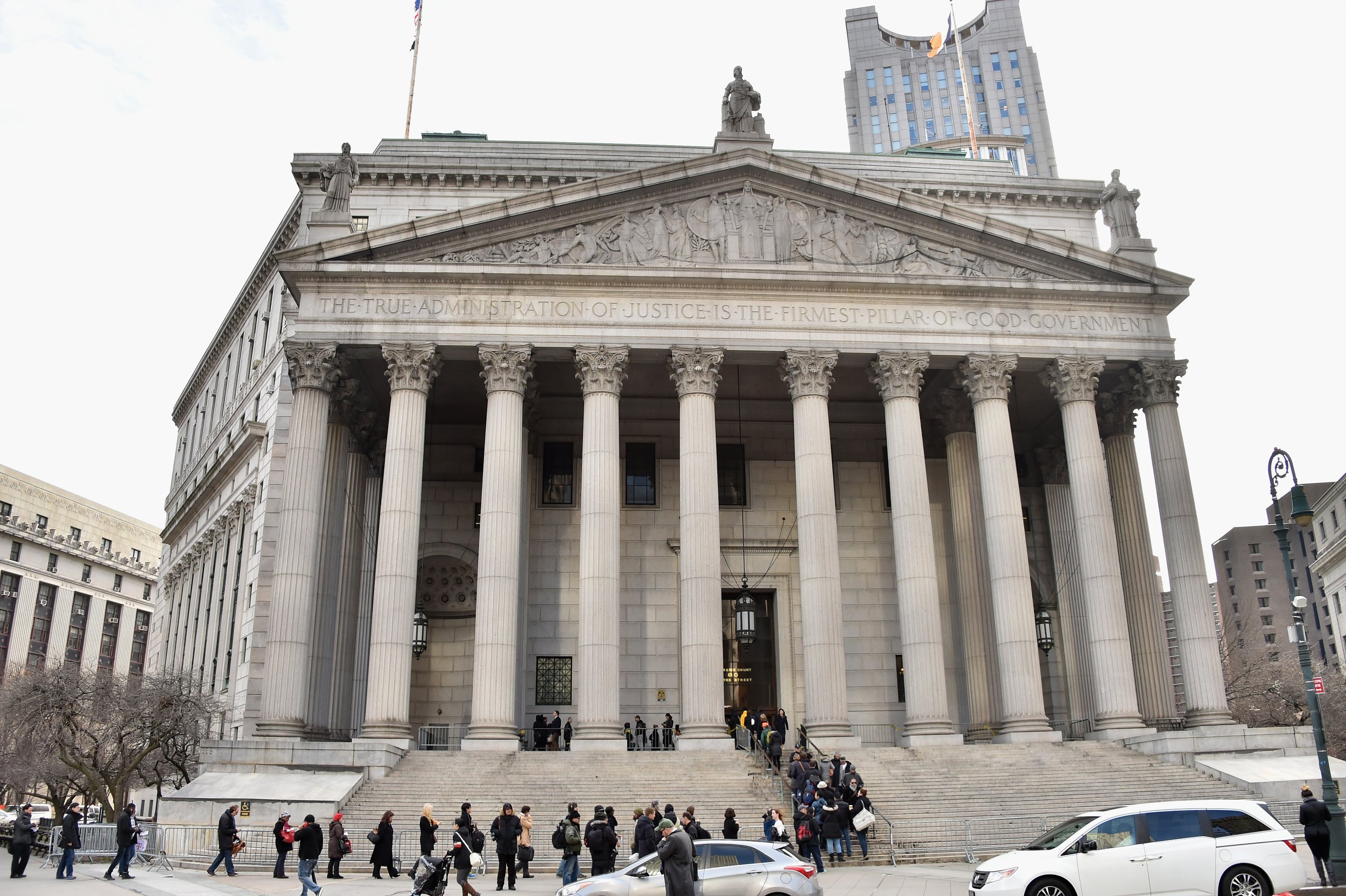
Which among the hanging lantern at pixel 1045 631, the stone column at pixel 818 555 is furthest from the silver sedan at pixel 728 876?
the hanging lantern at pixel 1045 631

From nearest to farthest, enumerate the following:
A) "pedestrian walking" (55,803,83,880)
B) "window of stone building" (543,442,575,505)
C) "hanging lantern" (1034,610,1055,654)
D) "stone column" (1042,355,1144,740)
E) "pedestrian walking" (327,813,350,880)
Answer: "pedestrian walking" (327,813,350,880)
"pedestrian walking" (55,803,83,880)
"stone column" (1042,355,1144,740)
"hanging lantern" (1034,610,1055,654)
"window of stone building" (543,442,575,505)

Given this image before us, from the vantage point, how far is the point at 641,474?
40750mm

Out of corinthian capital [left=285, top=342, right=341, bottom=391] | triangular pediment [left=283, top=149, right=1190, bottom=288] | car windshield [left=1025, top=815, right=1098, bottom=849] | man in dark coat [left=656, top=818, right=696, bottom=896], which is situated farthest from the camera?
triangular pediment [left=283, top=149, right=1190, bottom=288]

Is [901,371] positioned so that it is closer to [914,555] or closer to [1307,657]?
[914,555]

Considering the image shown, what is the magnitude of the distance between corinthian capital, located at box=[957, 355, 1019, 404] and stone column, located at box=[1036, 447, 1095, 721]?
6.35 meters

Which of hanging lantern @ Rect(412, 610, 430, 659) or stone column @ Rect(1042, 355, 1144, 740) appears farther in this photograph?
hanging lantern @ Rect(412, 610, 430, 659)

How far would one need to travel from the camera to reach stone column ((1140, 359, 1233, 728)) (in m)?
31.6

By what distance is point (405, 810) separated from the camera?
25.1 meters

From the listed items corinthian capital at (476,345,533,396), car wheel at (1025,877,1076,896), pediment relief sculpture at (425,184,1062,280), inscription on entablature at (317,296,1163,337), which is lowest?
car wheel at (1025,877,1076,896)

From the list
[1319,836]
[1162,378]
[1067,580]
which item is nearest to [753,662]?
[1067,580]

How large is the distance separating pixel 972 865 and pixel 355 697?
20928 mm

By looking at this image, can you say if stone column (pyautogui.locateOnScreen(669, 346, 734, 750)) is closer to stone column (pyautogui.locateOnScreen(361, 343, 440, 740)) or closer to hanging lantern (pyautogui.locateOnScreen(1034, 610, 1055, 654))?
stone column (pyautogui.locateOnScreen(361, 343, 440, 740))

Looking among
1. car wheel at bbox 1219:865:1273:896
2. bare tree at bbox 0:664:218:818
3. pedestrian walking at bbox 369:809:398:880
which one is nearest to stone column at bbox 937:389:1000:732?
car wheel at bbox 1219:865:1273:896

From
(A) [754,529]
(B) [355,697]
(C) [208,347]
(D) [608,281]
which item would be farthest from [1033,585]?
(C) [208,347]
